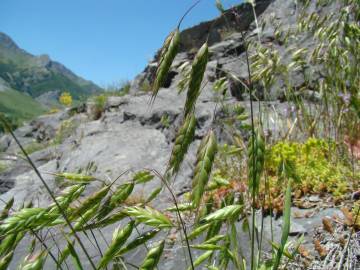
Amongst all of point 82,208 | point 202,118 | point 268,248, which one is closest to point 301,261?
point 268,248

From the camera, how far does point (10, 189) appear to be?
299 inches

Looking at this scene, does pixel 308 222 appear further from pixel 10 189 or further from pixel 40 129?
pixel 40 129

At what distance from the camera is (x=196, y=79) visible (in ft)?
3.12

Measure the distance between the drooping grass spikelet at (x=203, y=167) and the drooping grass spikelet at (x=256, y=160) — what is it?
0.13m

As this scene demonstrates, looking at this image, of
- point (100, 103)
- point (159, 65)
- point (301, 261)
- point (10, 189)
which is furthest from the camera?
point (100, 103)

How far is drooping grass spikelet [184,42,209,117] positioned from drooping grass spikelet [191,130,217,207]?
0.11 metres

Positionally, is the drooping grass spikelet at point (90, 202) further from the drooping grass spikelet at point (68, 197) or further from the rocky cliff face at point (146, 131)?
the rocky cliff face at point (146, 131)

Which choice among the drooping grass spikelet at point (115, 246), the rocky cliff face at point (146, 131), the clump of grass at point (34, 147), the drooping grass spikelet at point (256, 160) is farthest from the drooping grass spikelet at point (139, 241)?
the clump of grass at point (34, 147)

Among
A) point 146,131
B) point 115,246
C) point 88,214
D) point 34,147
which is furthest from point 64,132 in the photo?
point 115,246

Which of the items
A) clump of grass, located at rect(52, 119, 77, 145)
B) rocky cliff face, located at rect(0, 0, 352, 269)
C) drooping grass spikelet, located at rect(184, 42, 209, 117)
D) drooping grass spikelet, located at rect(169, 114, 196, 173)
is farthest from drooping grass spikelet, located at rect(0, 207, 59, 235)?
clump of grass, located at rect(52, 119, 77, 145)

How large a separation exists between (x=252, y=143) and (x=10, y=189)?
7.49m

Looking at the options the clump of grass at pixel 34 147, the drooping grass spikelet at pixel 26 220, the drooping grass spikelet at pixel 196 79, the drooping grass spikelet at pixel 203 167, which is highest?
the drooping grass spikelet at pixel 196 79

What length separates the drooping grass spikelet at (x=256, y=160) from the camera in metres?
1.08

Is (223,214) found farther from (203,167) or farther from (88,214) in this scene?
(88,214)
